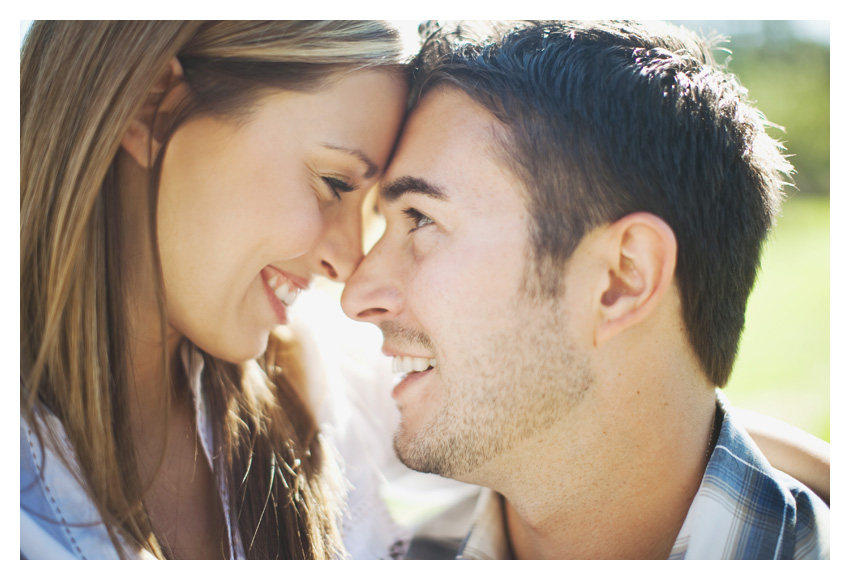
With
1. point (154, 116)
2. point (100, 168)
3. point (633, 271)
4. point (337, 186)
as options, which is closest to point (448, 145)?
point (337, 186)

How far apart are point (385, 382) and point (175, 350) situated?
0.80 m

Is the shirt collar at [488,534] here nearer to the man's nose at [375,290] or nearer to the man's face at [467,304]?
the man's face at [467,304]

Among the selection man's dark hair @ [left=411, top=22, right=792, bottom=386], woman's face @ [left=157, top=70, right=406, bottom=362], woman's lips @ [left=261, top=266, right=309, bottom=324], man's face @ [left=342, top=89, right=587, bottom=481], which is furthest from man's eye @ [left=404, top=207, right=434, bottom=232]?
woman's lips @ [left=261, top=266, right=309, bottom=324]

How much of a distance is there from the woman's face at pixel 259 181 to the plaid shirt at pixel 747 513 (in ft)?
3.62

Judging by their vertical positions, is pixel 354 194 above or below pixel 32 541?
above

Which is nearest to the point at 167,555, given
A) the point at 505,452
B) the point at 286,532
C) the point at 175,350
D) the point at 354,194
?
the point at 286,532

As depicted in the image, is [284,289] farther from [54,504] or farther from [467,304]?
[54,504]

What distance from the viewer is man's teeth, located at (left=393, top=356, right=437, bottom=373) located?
5.91ft

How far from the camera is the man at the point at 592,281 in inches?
62.7

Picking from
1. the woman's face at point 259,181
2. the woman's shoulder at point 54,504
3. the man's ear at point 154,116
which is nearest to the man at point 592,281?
the woman's face at point 259,181

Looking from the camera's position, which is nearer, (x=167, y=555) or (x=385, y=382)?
(x=167, y=555)

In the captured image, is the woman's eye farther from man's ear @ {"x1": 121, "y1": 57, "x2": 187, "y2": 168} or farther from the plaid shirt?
the plaid shirt
